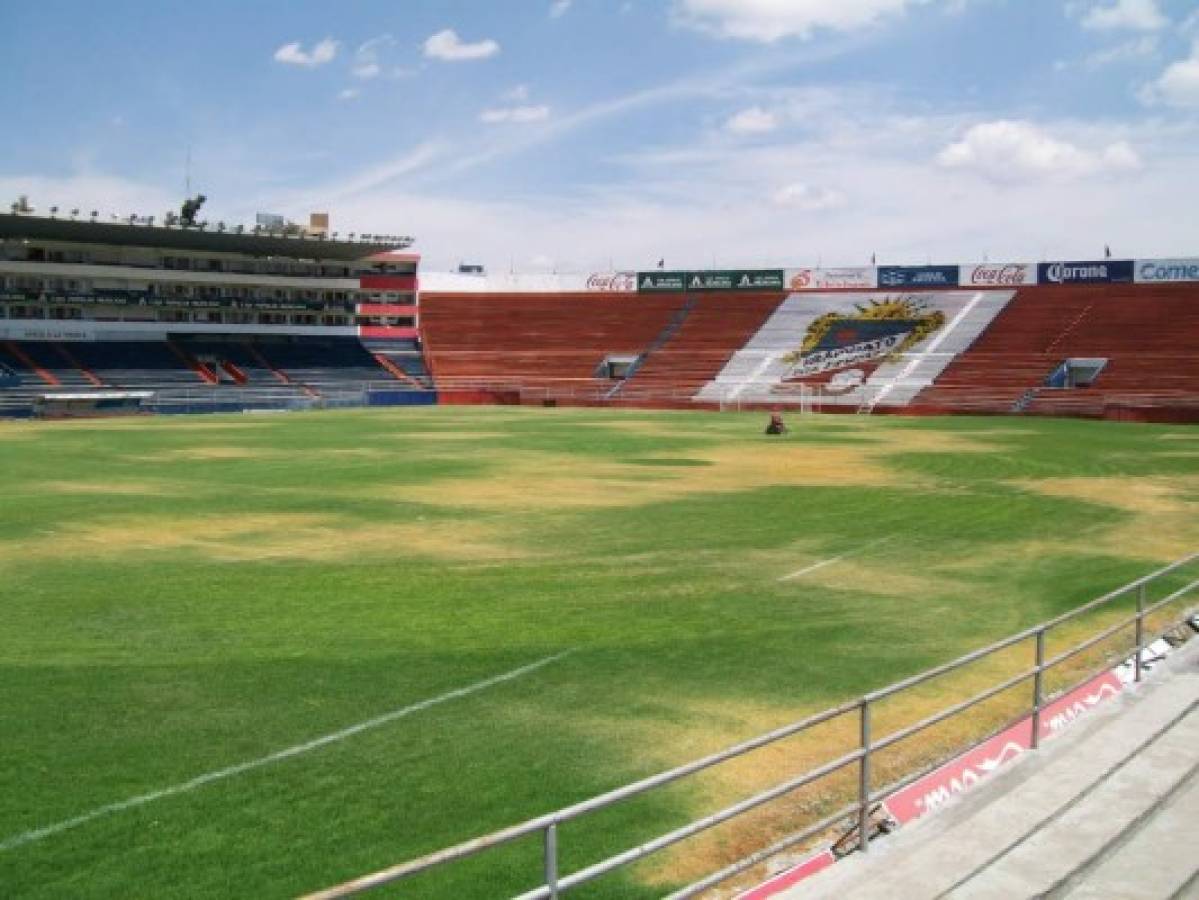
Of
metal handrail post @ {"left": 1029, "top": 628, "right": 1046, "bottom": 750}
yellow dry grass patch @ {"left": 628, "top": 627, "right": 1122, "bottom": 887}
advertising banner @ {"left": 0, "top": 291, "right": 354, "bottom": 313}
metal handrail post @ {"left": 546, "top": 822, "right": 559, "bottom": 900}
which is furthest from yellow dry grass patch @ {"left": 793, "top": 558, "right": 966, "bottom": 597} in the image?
advertising banner @ {"left": 0, "top": 291, "right": 354, "bottom": 313}

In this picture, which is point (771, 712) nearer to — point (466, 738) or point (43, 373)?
point (466, 738)

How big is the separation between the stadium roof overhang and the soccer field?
5091 cm

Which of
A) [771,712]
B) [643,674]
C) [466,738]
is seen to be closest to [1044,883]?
[771,712]

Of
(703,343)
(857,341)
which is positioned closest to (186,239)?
(703,343)

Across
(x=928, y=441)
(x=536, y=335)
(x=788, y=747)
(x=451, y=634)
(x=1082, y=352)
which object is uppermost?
(x=536, y=335)

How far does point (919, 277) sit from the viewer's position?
8731cm

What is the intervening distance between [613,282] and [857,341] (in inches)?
948

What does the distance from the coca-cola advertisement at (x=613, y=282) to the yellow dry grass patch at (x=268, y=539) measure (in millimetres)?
74926

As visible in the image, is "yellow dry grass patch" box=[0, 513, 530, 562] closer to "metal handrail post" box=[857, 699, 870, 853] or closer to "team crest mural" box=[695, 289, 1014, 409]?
"metal handrail post" box=[857, 699, 870, 853]

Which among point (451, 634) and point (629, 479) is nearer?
point (451, 634)

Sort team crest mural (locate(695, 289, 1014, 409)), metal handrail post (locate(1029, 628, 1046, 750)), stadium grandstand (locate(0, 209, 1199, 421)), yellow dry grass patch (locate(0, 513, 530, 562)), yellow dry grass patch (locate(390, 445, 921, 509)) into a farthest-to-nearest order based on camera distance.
→ team crest mural (locate(695, 289, 1014, 409)) → stadium grandstand (locate(0, 209, 1199, 421)) → yellow dry grass patch (locate(390, 445, 921, 509)) → yellow dry grass patch (locate(0, 513, 530, 562)) → metal handrail post (locate(1029, 628, 1046, 750))

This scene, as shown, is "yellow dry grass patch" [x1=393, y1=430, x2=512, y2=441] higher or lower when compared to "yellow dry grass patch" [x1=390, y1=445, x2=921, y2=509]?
higher

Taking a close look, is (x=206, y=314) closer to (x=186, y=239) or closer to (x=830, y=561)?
(x=186, y=239)

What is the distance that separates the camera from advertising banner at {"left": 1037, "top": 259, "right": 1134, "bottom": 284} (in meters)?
79.4
